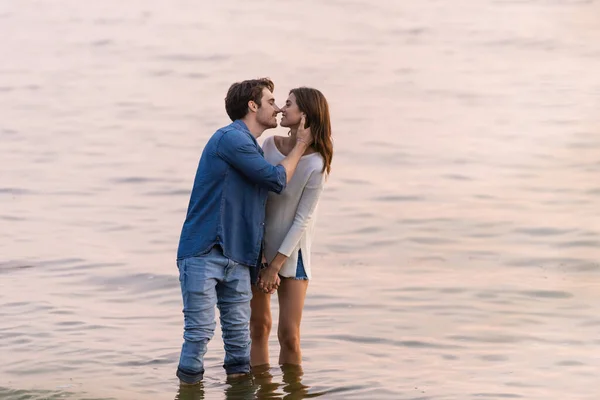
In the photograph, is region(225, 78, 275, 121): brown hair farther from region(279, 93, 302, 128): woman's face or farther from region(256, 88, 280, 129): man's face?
region(279, 93, 302, 128): woman's face

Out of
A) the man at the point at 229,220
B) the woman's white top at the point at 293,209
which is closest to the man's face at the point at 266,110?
the man at the point at 229,220

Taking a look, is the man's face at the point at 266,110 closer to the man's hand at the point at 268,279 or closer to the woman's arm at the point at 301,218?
the woman's arm at the point at 301,218

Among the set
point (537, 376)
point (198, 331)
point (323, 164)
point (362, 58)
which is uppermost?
point (362, 58)

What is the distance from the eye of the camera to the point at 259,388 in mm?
6391

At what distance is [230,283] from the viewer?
5.78 m

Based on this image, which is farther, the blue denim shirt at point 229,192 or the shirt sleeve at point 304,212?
the shirt sleeve at point 304,212

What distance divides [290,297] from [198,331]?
0.67 m

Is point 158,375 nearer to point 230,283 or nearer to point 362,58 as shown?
point 230,283

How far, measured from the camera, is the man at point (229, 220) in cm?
561

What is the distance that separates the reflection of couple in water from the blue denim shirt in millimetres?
982

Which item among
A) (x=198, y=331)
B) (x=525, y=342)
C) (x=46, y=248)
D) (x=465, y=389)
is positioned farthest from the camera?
(x=46, y=248)

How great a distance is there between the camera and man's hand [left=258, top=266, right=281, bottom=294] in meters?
5.97

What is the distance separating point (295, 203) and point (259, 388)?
3.93 feet

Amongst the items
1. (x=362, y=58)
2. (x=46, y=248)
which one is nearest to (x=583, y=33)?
(x=362, y=58)
